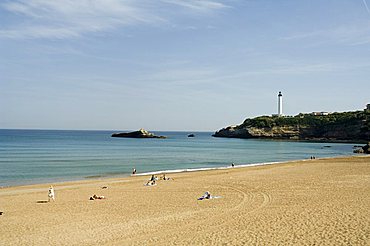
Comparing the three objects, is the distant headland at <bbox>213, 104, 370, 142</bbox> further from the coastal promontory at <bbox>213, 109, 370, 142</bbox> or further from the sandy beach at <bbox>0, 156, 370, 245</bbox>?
the sandy beach at <bbox>0, 156, 370, 245</bbox>

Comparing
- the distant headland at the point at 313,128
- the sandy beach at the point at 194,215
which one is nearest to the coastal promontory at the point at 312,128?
the distant headland at the point at 313,128

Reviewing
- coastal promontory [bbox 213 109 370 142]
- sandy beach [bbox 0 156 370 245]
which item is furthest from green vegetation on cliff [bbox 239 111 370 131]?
sandy beach [bbox 0 156 370 245]

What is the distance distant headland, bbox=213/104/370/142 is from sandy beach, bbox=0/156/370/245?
106034 millimetres

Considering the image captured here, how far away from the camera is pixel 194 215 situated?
16.2 m

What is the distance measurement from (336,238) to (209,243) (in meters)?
3.93

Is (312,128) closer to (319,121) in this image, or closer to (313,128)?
(313,128)

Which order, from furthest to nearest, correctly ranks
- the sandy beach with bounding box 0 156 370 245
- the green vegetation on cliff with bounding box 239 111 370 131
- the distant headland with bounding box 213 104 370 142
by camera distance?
the green vegetation on cliff with bounding box 239 111 370 131, the distant headland with bounding box 213 104 370 142, the sandy beach with bounding box 0 156 370 245

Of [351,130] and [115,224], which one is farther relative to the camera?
[351,130]

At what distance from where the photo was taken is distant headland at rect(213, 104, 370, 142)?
123 meters

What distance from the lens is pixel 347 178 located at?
27891mm

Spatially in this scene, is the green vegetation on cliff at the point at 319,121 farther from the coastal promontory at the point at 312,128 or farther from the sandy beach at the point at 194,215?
the sandy beach at the point at 194,215

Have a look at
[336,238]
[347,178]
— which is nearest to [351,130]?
[347,178]

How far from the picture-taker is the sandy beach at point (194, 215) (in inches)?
492

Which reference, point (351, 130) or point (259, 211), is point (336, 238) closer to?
point (259, 211)
